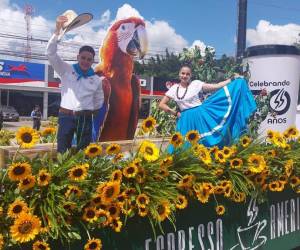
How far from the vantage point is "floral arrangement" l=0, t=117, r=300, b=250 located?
75.0 inches

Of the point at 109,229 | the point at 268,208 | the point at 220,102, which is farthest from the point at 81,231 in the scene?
the point at 220,102

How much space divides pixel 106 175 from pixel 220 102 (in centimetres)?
273

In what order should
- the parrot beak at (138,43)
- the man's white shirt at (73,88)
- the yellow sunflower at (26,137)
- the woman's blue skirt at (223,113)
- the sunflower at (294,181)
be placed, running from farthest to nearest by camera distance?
the parrot beak at (138,43) → the man's white shirt at (73,88) → the woman's blue skirt at (223,113) → the sunflower at (294,181) → the yellow sunflower at (26,137)

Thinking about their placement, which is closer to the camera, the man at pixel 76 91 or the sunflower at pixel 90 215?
the sunflower at pixel 90 215

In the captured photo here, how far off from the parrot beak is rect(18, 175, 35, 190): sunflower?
4469 millimetres

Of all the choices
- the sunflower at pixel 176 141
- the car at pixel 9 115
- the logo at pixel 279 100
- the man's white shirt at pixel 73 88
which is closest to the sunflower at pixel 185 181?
A: the sunflower at pixel 176 141

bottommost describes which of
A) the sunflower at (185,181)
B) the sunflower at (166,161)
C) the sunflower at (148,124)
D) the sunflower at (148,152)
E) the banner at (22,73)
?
the sunflower at (185,181)

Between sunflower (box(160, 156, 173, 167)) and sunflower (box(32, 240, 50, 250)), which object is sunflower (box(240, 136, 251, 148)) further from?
sunflower (box(32, 240, 50, 250))

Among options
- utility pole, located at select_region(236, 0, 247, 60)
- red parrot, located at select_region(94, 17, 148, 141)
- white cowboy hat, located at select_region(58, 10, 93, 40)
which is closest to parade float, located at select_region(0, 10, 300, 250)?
white cowboy hat, located at select_region(58, 10, 93, 40)

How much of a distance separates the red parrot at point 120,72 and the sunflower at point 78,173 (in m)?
3.87

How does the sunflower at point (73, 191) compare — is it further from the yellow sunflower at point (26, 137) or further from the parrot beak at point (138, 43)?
the parrot beak at point (138, 43)

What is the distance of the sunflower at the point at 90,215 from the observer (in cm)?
203

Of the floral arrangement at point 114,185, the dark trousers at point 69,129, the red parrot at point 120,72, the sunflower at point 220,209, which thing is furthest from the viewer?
the red parrot at point 120,72

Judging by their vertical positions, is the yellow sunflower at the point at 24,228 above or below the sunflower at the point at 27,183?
below
